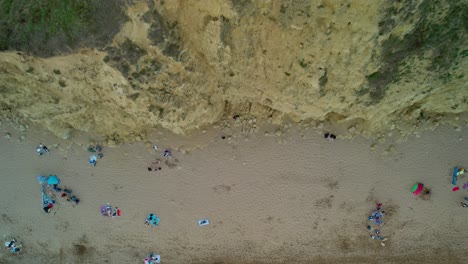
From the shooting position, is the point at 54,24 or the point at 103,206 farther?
the point at 103,206

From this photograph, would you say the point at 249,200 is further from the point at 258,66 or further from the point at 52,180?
the point at 52,180

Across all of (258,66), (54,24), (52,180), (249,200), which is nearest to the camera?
(54,24)

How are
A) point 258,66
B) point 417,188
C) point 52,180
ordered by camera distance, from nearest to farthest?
point 258,66, point 417,188, point 52,180

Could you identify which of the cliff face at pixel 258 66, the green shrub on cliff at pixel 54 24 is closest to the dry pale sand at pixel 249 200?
the cliff face at pixel 258 66

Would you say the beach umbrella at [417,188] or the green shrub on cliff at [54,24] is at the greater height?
the green shrub on cliff at [54,24]

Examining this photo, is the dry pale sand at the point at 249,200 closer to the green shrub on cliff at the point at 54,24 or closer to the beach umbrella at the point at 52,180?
the beach umbrella at the point at 52,180

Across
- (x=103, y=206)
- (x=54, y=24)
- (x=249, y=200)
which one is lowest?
(x=249, y=200)

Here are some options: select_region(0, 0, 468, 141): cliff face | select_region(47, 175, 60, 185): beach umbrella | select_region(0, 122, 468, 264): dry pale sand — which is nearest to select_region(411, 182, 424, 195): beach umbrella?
select_region(0, 122, 468, 264): dry pale sand

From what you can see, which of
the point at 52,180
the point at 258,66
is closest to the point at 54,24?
the point at 258,66
